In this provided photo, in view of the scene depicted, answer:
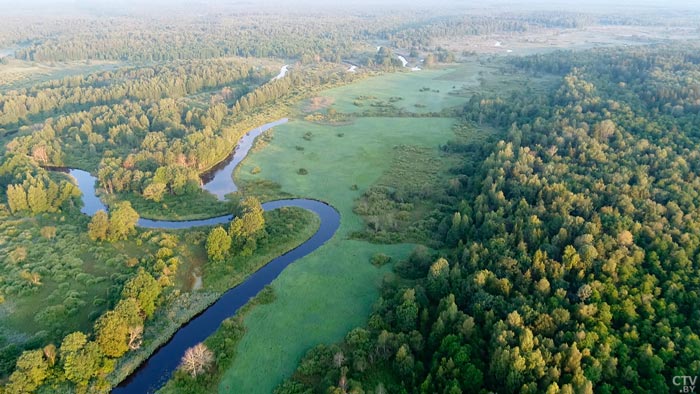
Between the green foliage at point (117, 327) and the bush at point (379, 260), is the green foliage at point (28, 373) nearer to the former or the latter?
the green foliage at point (117, 327)

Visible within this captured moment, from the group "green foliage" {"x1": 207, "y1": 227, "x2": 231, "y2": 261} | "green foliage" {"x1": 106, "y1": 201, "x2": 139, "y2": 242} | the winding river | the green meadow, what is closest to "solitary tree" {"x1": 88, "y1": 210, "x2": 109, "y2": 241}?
"green foliage" {"x1": 106, "y1": 201, "x2": 139, "y2": 242}

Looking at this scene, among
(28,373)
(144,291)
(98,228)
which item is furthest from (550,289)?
(98,228)

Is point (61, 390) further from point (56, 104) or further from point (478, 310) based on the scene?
point (56, 104)

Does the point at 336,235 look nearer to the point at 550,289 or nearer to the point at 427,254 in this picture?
the point at 427,254

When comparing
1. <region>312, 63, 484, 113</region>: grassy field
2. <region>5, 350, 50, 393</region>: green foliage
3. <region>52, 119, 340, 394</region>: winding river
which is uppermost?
<region>312, 63, 484, 113</region>: grassy field

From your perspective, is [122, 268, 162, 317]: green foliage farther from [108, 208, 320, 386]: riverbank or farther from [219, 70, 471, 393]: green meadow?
[219, 70, 471, 393]: green meadow

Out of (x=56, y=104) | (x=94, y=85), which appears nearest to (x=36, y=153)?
(x=56, y=104)
